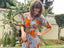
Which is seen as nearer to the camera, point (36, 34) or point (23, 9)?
point (36, 34)

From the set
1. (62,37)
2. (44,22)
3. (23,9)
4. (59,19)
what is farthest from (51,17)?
(44,22)

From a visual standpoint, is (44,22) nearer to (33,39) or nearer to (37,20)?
(37,20)

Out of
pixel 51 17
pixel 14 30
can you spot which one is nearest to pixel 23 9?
pixel 14 30

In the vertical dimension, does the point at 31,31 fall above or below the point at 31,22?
below

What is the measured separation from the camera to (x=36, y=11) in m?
1.61

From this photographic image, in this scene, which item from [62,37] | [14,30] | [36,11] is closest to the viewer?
[36,11]

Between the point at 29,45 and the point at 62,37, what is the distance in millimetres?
10142

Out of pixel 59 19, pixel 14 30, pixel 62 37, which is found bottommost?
pixel 62 37

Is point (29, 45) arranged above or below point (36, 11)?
below

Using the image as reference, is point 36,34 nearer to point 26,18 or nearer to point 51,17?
point 26,18

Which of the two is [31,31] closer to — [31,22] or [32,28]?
[32,28]

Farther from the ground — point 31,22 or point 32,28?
point 31,22

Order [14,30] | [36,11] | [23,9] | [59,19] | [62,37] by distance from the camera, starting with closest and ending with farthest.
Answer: [36,11] → [23,9] → [14,30] → [59,19] → [62,37]

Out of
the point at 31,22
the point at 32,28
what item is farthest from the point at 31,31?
the point at 31,22
